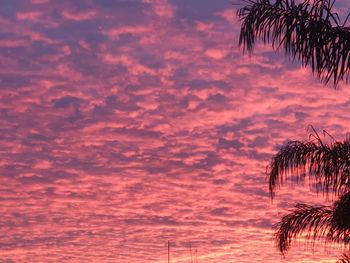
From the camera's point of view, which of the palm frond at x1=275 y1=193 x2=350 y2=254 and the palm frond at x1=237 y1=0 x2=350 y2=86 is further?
the palm frond at x1=275 y1=193 x2=350 y2=254

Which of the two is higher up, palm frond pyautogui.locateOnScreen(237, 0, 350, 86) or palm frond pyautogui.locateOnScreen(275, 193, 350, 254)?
palm frond pyautogui.locateOnScreen(237, 0, 350, 86)

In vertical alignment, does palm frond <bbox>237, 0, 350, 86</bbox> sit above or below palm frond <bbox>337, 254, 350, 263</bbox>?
above

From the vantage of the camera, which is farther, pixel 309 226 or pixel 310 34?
pixel 309 226

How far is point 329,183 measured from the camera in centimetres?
1420

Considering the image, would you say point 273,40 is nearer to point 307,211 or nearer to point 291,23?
point 291,23

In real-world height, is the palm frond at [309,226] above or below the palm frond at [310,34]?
below

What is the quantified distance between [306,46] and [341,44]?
0.49 m

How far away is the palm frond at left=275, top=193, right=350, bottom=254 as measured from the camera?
1583 centimetres

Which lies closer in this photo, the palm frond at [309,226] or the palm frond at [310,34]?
the palm frond at [310,34]

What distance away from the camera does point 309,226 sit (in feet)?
54.2

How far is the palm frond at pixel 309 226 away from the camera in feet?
51.9

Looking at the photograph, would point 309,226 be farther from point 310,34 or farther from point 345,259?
point 310,34

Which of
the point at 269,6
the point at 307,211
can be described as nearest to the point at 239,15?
the point at 269,6

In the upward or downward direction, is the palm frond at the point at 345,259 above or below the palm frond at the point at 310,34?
below
